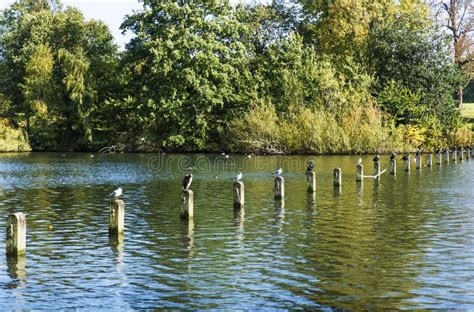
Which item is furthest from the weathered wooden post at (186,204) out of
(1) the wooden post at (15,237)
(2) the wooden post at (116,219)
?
(1) the wooden post at (15,237)

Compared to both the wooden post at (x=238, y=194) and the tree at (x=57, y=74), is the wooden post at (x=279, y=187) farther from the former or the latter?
the tree at (x=57, y=74)

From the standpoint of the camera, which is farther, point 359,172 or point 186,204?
point 359,172

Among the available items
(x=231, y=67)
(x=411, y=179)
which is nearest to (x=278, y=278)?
(x=411, y=179)

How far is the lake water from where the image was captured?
1453 cm

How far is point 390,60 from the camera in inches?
3152

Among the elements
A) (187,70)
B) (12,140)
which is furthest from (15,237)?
(12,140)

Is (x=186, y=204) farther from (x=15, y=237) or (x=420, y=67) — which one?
(x=420, y=67)

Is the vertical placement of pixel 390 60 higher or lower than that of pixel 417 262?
higher

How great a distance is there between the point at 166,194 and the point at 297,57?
4658cm

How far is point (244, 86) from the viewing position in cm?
7806

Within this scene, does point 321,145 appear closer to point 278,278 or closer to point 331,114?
point 331,114

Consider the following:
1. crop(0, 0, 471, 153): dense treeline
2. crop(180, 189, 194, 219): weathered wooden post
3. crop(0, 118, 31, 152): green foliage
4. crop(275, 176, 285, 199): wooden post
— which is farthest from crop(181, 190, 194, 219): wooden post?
crop(0, 118, 31, 152): green foliage

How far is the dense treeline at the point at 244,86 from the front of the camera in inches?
2810

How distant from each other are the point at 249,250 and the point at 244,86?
2347 inches
